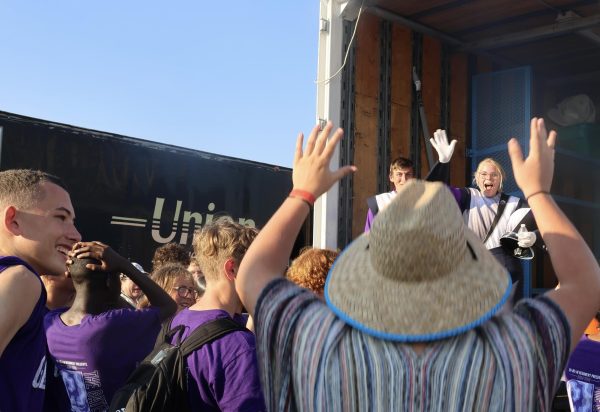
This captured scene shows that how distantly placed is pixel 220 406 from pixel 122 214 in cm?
453

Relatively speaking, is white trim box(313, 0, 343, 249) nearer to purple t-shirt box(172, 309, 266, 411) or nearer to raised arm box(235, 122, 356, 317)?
purple t-shirt box(172, 309, 266, 411)

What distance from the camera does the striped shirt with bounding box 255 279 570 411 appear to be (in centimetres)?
130

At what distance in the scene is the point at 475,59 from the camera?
788 cm

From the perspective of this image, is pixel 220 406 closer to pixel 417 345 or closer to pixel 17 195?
pixel 17 195

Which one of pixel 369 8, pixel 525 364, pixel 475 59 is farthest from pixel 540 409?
pixel 475 59

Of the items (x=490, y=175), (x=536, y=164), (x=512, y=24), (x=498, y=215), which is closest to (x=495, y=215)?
(x=498, y=215)

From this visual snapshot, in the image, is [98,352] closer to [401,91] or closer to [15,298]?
[15,298]

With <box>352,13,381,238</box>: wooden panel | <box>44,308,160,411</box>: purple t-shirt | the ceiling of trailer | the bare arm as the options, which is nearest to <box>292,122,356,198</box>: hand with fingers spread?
the bare arm

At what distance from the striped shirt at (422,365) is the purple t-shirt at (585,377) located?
2543 millimetres

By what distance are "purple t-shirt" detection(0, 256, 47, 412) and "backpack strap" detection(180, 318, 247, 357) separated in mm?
502

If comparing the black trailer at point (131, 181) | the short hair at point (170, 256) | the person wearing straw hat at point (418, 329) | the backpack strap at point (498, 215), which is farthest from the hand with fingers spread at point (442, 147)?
the person wearing straw hat at point (418, 329)

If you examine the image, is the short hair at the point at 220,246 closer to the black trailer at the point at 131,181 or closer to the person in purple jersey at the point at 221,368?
the person in purple jersey at the point at 221,368

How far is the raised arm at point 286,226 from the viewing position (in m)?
1.55

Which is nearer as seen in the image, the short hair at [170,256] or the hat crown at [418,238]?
the hat crown at [418,238]
